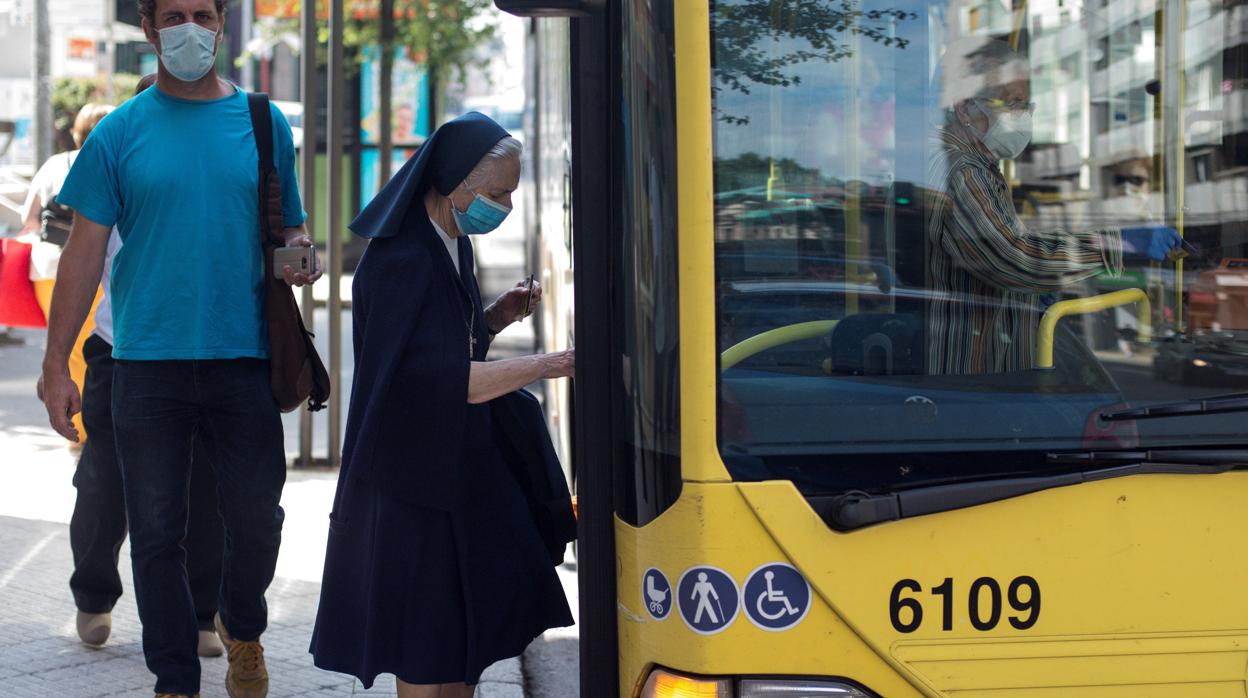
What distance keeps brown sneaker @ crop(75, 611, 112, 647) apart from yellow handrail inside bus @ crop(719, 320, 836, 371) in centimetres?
315

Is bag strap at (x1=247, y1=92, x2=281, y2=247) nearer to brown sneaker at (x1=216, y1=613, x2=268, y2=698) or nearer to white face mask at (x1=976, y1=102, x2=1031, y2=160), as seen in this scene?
brown sneaker at (x1=216, y1=613, x2=268, y2=698)

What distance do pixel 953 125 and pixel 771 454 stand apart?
726 millimetres

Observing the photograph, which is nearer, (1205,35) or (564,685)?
(1205,35)

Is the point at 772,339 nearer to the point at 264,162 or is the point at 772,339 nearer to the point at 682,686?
the point at 682,686

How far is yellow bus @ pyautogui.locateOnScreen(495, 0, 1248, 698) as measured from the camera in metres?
2.49

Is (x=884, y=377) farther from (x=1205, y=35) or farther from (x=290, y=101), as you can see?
(x=290, y=101)

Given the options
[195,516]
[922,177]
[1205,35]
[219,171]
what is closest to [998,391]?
[922,177]

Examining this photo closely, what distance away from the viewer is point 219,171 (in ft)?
12.9

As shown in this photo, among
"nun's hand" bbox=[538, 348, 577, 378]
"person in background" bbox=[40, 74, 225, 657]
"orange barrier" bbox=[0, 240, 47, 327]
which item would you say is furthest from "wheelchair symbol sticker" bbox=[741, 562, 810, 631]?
"orange barrier" bbox=[0, 240, 47, 327]

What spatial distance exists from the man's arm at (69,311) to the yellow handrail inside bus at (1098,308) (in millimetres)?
2418

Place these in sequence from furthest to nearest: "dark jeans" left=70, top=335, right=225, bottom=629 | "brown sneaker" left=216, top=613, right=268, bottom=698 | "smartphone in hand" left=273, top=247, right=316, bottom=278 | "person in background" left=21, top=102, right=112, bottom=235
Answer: "person in background" left=21, top=102, right=112, bottom=235 < "dark jeans" left=70, top=335, right=225, bottom=629 < "brown sneaker" left=216, top=613, right=268, bottom=698 < "smartphone in hand" left=273, top=247, right=316, bottom=278

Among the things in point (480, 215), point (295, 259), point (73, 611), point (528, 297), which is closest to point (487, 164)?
point (480, 215)

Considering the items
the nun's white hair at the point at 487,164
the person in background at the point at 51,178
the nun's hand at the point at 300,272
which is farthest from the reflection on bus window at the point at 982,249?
the person in background at the point at 51,178

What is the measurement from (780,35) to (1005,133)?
23.3 inches
